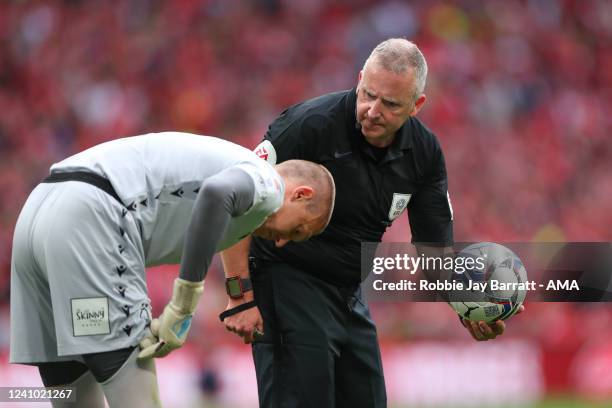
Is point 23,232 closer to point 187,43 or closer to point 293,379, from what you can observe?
point 293,379

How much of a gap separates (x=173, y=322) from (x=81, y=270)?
42 cm

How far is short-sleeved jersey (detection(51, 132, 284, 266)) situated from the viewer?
4.39 metres

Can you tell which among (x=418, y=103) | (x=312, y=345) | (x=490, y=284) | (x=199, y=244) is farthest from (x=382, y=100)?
(x=199, y=244)

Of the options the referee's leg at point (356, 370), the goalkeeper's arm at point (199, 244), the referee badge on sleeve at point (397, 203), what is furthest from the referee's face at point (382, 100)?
the goalkeeper's arm at point (199, 244)

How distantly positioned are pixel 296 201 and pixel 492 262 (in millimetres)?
1570

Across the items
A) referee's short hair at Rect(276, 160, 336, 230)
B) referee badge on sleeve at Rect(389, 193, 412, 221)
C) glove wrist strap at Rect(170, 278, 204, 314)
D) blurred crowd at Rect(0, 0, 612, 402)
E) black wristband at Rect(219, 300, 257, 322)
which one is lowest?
glove wrist strap at Rect(170, 278, 204, 314)

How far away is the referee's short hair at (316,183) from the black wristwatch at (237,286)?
0.95 meters

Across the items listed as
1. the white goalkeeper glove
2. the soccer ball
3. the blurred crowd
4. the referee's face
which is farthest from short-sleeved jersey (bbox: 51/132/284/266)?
the blurred crowd

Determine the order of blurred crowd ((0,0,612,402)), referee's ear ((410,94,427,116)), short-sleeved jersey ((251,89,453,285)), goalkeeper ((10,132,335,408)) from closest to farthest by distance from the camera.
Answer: goalkeeper ((10,132,335,408)), short-sleeved jersey ((251,89,453,285)), referee's ear ((410,94,427,116)), blurred crowd ((0,0,612,402))

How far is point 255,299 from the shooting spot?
5605 millimetres

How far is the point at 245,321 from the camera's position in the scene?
5445 mm

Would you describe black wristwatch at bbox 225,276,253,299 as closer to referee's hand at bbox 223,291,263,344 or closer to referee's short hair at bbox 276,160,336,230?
referee's hand at bbox 223,291,263,344

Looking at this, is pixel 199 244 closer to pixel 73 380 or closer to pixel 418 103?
pixel 73 380

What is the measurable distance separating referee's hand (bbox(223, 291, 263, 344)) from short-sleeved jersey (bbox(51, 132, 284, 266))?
0.99 metres
